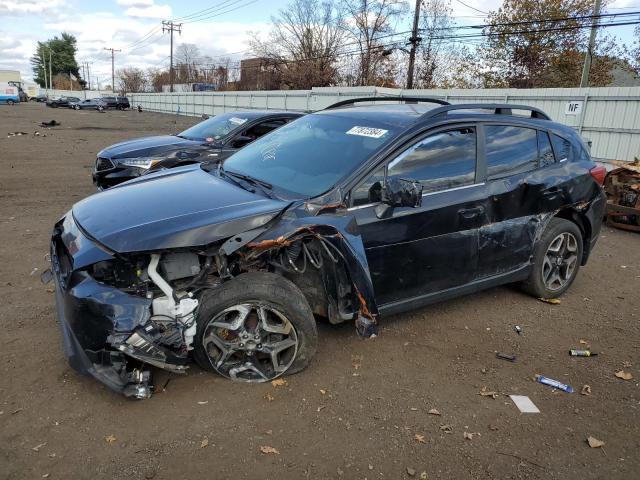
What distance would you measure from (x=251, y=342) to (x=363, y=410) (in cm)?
81

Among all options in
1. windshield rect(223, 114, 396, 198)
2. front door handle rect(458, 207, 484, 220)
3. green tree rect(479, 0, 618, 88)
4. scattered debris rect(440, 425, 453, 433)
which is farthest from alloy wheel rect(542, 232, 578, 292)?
green tree rect(479, 0, 618, 88)

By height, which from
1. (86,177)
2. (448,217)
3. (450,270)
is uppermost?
(448,217)

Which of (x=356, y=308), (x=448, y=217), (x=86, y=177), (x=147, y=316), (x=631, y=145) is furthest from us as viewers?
(x=631, y=145)

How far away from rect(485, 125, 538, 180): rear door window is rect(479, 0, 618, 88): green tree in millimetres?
27963

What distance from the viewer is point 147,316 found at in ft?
9.24

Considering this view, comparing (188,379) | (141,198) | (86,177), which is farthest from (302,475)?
(86,177)

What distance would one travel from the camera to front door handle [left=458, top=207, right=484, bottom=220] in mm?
3785

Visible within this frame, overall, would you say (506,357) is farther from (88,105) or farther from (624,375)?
(88,105)

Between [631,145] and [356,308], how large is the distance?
37.9 feet

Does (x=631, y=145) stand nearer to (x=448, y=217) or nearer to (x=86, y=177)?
(x=448, y=217)

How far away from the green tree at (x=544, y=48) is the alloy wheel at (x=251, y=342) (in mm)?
30305

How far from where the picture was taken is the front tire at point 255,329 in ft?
9.93

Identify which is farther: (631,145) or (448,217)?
(631,145)

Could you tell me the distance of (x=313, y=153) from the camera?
12.8ft
